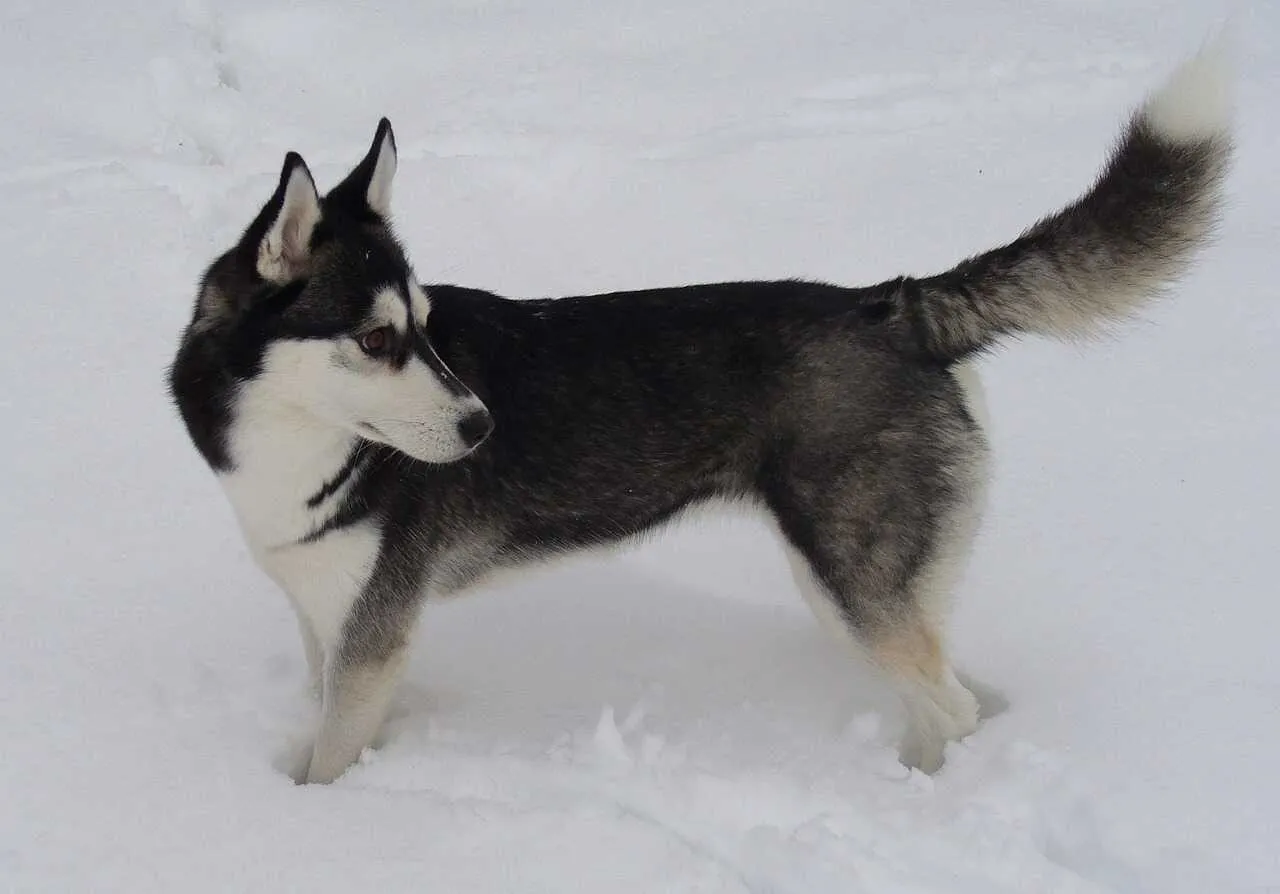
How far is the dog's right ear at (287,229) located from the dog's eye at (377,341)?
23 centimetres

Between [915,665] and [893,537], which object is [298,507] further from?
[915,665]

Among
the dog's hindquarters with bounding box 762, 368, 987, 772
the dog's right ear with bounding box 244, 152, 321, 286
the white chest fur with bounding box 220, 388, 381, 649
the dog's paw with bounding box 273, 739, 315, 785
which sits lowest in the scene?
the dog's paw with bounding box 273, 739, 315, 785

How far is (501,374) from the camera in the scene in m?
3.34

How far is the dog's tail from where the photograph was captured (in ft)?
9.70

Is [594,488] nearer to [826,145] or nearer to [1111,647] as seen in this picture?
[1111,647]

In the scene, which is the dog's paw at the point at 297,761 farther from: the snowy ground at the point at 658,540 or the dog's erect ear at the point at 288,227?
the dog's erect ear at the point at 288,227

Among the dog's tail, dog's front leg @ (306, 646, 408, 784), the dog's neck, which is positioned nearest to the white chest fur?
the dog's neck

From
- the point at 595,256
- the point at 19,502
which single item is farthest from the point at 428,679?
the point at 595,256

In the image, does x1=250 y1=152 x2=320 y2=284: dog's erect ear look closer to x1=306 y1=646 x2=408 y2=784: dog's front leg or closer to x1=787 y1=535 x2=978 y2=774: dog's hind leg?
x1=306 y1=646 x2=408 y2=784: dog's front leg

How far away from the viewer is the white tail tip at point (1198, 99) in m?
2.92

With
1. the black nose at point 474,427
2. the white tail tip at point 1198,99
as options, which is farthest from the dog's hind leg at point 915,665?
the white tail tip at point 1198,99

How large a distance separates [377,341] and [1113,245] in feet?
6.72

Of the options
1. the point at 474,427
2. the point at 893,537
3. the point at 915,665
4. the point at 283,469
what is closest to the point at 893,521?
the point at 893,537

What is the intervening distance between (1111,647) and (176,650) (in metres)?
3.18
